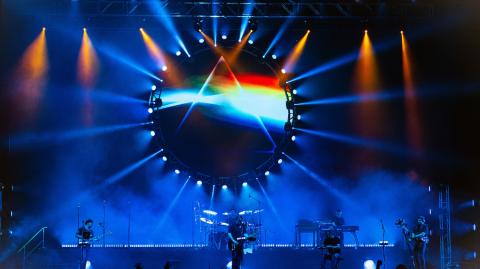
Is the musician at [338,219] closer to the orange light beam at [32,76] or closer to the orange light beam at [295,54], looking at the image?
the orange light beam at [295,54]

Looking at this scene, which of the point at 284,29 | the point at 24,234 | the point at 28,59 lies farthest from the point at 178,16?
the point at 24,234

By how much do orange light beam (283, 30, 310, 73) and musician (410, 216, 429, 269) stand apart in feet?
17.5

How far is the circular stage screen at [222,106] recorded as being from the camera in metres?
17.0

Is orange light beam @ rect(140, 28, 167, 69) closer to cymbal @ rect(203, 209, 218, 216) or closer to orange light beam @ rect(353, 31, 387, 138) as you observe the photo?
cymbal @ rect(203, 209, 218, 216)

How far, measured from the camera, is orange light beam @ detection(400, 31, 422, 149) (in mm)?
17094

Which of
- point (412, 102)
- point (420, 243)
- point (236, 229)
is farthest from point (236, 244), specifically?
point (412, 102)

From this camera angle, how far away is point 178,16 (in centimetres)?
1631

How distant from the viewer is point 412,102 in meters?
17.2

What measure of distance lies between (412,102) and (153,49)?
665 centimetres

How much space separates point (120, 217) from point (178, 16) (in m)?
5.15

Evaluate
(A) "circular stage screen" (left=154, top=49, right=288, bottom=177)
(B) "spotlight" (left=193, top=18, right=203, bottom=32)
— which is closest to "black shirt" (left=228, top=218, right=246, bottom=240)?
(A) "circular stage screen" (left=154, top=49, right=288, bottom=177)

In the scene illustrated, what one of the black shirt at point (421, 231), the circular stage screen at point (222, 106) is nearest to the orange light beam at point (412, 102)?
the circular stage screen at point (222, 106)

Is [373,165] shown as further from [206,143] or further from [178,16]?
[178,16]

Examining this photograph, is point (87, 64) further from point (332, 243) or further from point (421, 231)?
point (421, 231)
